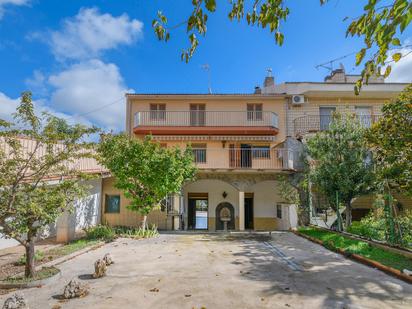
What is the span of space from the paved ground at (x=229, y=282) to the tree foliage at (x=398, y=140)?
143 inches

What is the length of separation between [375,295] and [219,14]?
6.08 metres

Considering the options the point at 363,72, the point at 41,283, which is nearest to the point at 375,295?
the point at 363,72

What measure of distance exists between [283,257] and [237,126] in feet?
40.8

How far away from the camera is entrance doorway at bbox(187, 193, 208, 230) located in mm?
21703

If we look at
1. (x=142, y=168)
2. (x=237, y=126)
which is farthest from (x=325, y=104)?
(x=142, y=168)

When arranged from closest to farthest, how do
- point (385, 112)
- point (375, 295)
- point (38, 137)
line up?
1. point (375, 295)
2. point (38, 137)
3. point (385, 112)

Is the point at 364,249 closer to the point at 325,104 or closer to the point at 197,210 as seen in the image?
the point at 197,210

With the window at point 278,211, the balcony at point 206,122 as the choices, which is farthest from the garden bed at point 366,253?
the balcony at point 206,122

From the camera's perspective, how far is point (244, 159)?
68.3 feet

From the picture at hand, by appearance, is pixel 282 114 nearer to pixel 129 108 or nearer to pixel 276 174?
pixel 276 174

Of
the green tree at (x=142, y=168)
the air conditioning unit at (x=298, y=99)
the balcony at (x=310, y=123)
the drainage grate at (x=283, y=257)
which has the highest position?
the air conditioning unit at (x=298, y=99)

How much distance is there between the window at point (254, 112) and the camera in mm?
21531

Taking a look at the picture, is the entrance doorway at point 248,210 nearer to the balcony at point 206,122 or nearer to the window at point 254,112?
the balcony at point 206,122

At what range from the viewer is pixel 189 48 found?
339 cm
